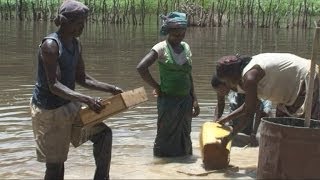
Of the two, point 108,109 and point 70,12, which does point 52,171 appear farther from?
point 70,12

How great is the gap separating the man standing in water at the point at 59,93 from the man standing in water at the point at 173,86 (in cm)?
149

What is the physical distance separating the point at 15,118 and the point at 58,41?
4554 millimetres

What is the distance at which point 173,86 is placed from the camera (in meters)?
6.59

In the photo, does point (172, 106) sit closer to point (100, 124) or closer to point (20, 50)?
point (100, 124)

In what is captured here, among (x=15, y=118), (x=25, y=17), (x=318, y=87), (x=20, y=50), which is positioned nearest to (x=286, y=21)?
(x=25, y=17)

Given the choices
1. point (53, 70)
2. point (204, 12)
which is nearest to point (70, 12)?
point (53, 70)

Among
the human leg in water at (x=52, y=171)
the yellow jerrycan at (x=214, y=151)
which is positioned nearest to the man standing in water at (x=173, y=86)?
the yellow jerrycan at (x=214, y=151)

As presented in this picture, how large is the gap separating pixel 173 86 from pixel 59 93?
2031mm

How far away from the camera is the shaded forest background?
31812mm

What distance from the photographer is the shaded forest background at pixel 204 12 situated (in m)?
31.8

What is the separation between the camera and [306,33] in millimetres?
28109

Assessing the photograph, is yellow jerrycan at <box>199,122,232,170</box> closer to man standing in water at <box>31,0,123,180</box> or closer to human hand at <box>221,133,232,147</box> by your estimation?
human hand at <box>221,133,232,147</box>

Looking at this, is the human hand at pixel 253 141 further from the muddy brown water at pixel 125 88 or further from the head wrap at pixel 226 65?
the head wrap at pixel 226 65

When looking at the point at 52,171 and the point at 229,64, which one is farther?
the point at 229,64
